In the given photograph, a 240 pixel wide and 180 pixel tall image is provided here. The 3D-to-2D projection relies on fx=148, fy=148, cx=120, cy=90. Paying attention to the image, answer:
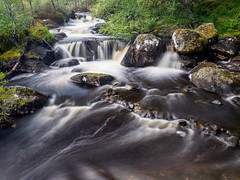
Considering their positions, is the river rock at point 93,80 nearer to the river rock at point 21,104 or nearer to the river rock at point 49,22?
the river rock at point 21,104

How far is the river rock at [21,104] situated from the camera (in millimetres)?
5765

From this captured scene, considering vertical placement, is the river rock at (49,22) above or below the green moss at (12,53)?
above

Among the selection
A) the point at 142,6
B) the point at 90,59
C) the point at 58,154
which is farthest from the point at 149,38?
the point at 58,154

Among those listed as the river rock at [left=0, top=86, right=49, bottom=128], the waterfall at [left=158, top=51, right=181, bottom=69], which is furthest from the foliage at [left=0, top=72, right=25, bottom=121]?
the waterfall at [left=158, top=51, right=181, bottom=69]

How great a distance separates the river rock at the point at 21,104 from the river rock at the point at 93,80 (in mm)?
2556

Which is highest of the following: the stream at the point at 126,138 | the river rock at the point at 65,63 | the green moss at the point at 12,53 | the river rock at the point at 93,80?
the green moss at the point at 12,53

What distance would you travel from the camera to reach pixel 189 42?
9.05m

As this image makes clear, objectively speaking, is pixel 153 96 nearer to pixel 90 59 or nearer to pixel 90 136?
pixel 90 136

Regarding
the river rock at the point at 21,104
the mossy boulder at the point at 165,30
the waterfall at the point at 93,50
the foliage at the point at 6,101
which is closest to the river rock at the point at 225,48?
the mossy boulder at the point at 165,30

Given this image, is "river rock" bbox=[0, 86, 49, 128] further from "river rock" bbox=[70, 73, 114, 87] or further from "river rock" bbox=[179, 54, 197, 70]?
"river rock" bbox=[179, 54, 197, 70]

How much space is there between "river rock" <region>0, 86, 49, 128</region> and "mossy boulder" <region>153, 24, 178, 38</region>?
10.0 meters

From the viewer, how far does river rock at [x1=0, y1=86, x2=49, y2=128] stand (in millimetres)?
5765

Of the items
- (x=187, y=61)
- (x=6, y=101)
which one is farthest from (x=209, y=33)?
(x=6, y=101)

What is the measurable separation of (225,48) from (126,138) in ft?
29.3
